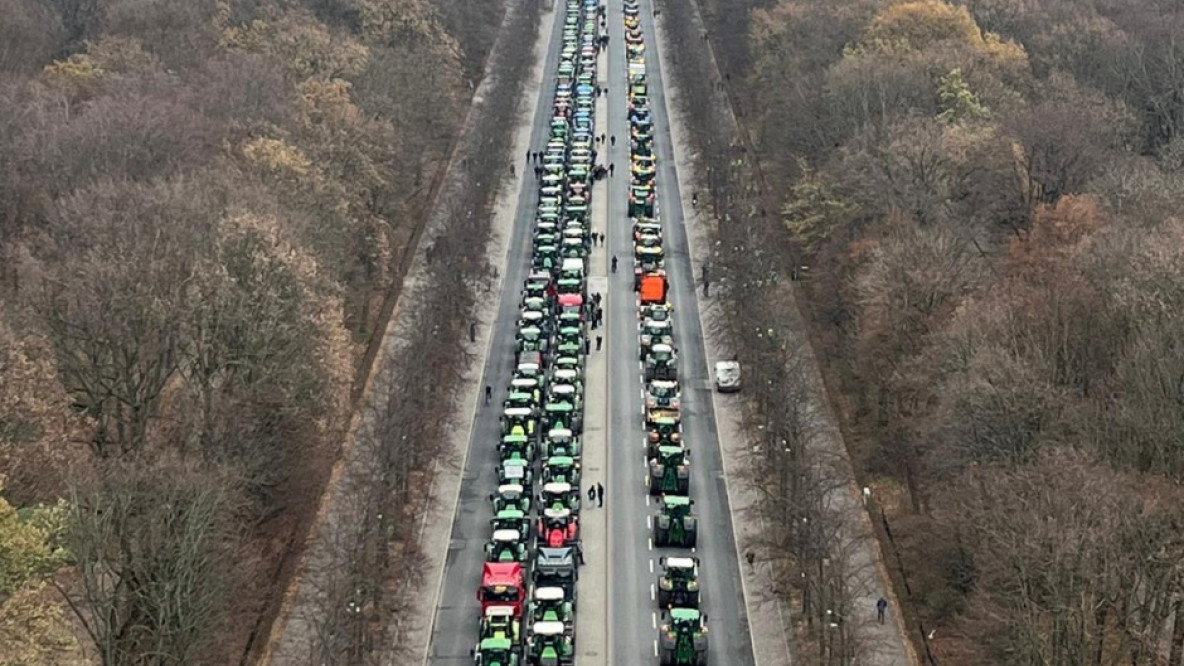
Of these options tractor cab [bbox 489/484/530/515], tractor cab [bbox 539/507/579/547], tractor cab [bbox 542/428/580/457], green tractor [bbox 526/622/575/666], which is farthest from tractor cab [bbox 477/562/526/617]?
tractor cab [bbox 542/428/580/457]

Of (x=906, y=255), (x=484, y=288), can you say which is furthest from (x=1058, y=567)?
(x=484, y=288)

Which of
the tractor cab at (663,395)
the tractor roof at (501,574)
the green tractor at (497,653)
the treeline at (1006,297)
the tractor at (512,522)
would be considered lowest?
the tractor cab at (663,395)

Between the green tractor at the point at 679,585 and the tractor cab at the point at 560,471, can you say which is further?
the tractor cab at the point at 560,471

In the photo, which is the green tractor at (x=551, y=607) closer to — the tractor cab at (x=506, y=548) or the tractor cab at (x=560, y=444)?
the tractor cab at (x=506, y=548)

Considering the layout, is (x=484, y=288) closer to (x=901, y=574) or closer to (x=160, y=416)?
(x=160, y=416)

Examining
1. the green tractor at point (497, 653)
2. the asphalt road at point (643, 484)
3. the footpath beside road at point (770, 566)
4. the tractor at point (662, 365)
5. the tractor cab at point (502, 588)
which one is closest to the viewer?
→ the green tractor at point (497, 653)

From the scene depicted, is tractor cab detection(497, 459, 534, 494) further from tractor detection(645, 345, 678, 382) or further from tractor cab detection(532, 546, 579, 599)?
tractor detection(645, 345, 678, 382)

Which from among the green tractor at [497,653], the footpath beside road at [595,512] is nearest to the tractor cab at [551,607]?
the footpath beside road at [595,512]
